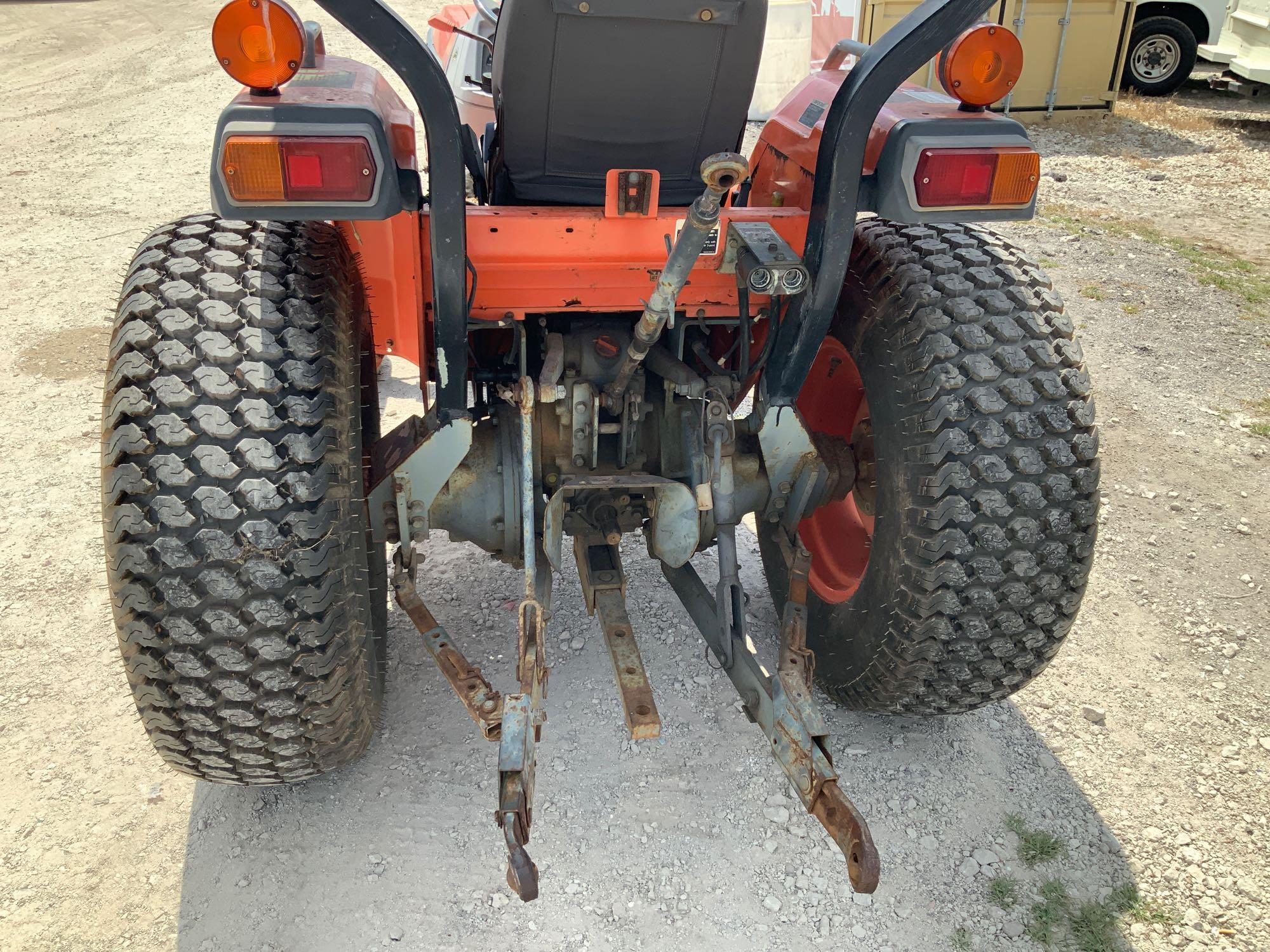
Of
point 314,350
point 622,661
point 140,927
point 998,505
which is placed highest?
point 314,350

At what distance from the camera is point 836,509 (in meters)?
3.06

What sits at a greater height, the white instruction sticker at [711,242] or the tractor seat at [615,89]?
the tractor seat at [615,89]

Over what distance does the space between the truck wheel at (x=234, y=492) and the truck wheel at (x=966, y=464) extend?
50.7 inches

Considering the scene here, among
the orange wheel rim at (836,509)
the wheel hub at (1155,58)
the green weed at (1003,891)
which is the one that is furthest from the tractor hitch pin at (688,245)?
the wheel hub at (1155,58)

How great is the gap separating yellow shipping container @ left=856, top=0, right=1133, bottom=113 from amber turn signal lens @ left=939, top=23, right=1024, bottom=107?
8.50 m

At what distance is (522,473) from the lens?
2309 millimetres

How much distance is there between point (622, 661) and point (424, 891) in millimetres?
749

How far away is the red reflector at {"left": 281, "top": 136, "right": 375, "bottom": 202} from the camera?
184cm

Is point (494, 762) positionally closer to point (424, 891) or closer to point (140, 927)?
point (424, 891)

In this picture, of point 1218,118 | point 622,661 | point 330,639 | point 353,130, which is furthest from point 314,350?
point 1218,118

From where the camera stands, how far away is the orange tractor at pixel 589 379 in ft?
6.40

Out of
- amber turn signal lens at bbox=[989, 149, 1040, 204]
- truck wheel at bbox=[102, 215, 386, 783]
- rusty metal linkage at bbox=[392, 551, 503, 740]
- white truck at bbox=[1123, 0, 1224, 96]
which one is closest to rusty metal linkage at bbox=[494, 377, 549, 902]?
rusty metal linkage at bbox=[392, 551, 503, 740]

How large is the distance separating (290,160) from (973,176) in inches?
55.5

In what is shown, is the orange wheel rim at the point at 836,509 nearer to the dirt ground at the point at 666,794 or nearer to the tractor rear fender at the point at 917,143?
the dirt ground at the point at 666,794
